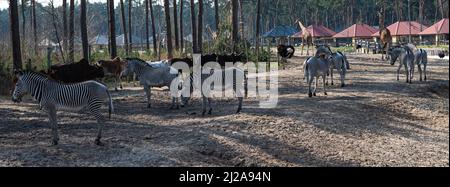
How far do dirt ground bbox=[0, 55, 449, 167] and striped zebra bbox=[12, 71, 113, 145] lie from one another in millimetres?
642

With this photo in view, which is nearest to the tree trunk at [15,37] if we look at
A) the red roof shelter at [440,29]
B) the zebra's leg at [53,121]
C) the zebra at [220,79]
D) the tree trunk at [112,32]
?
the tree trunk at [112,32]

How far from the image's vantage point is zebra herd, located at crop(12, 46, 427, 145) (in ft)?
31.2

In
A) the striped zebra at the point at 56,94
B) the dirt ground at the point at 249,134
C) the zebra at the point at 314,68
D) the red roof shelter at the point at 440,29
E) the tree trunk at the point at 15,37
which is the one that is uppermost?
the red roof shelter at the point at 440,29

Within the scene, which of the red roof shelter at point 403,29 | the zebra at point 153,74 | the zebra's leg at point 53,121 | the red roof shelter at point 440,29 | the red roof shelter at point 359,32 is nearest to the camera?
the zebra's leg at point 53,121

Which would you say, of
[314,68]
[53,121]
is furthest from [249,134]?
[314,68]

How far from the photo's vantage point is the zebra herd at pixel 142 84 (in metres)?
9.52

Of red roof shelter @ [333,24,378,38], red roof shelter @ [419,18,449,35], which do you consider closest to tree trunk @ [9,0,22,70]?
red roof shelter @ [419,18,449,35]

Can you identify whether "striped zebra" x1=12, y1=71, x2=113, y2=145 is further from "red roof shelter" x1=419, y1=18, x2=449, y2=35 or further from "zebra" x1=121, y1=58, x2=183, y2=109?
"red roof shelter" x1=419, y1=18, x2=449, y2=35

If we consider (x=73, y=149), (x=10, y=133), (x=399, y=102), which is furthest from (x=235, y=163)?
(x=399, y=102)

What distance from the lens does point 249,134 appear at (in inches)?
427

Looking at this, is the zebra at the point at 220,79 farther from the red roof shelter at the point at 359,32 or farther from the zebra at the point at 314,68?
the red roof shelter at the point at 359,32

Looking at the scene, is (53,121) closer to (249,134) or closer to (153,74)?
(249,134)
